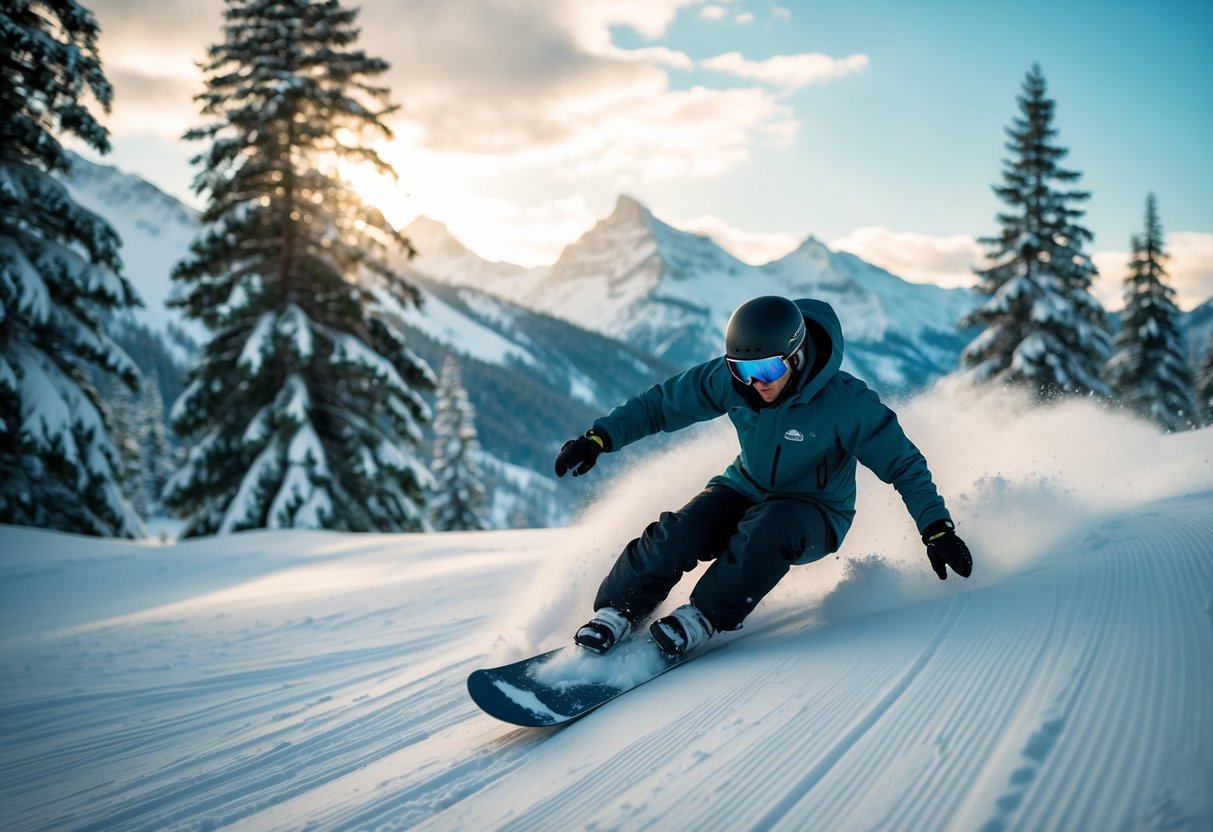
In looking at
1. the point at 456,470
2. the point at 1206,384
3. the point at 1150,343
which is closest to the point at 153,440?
the point at 456,470

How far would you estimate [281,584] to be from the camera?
6.60m

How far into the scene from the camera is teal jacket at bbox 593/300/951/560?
2.73 m

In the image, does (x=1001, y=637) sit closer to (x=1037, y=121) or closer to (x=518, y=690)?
(x=518, y=690)

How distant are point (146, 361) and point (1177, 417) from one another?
416ft

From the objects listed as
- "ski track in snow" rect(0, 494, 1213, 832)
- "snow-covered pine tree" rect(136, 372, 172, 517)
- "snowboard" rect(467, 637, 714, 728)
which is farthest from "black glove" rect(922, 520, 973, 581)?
"snow-covered pine tree" rect(136, 372, 172, 517)

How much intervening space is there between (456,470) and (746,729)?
26.0m

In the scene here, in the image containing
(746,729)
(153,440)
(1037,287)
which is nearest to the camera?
(746,729)

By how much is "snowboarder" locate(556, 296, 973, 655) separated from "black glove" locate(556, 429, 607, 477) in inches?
4.3

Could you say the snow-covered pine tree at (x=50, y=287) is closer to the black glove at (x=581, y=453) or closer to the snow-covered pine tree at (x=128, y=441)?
the black glove at (x=581, y=453)

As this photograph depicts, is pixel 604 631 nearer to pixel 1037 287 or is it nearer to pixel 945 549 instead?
pixel 945 549

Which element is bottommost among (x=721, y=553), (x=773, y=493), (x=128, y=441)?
(x=721, y=553)

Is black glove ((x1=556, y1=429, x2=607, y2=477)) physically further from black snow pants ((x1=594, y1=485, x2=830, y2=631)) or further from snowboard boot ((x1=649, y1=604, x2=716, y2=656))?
snowboard boot ((x1=649, y1=604, x2=716, y2=656))

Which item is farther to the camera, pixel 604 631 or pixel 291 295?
pixel 291 295

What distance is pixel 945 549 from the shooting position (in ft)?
8.09
